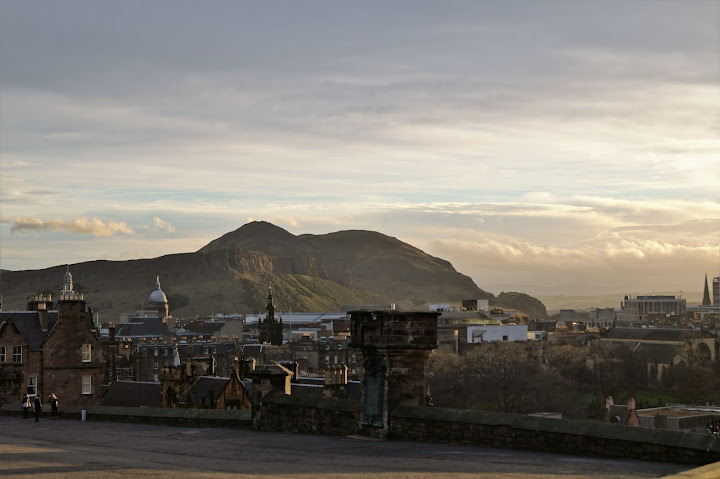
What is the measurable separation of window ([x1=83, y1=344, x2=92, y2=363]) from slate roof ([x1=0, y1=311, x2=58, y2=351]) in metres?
2.43

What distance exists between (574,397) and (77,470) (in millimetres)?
109272

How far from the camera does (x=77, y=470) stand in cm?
2095

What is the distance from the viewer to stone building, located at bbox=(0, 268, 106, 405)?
55875 millimetres

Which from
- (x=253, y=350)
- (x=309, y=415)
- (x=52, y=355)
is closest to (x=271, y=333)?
(x=253, y=350)

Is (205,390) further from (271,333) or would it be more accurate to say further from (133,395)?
(271,333)

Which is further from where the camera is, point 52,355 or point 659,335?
point 659,335

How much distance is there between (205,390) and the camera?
64.4 meters

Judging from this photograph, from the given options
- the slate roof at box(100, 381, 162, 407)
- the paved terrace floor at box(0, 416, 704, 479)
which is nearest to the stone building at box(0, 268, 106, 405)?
the slate roof at box(100, 381, 162, 407)

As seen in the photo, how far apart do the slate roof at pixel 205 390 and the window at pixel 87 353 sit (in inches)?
279

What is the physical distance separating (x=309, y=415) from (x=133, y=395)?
46.0 m

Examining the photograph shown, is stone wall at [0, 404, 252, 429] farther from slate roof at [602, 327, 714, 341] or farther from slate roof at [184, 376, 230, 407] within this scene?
slate roof at [602, 327, 714, 341]

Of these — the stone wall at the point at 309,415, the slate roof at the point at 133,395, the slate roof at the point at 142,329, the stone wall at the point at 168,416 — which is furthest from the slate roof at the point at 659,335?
the stone wall at the point at 309,415

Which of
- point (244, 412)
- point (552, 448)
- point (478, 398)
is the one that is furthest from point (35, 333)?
point (478, 398)

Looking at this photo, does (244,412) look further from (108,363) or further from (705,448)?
(108,363)
